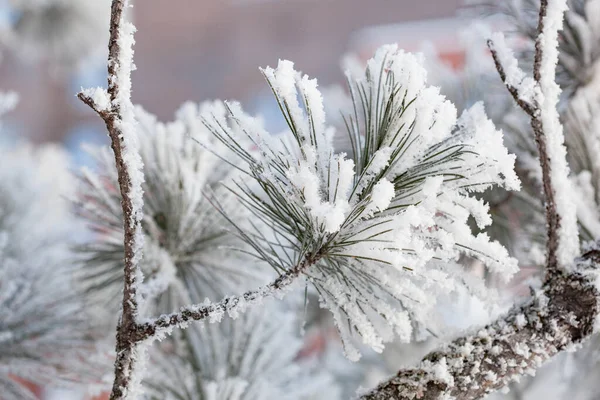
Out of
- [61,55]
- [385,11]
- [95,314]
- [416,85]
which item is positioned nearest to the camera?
[416,85]

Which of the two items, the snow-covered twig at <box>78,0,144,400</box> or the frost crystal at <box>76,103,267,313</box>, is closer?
the snow-covered twig at <box>78,0,144,400</box>

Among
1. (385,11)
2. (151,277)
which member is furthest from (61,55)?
(385,11)

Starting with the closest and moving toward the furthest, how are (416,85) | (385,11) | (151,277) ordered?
(416,85)
(151,277)
(385,11)

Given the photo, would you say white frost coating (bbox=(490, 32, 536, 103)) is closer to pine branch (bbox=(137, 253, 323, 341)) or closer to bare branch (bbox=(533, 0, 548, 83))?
bare branch (bbox=(533, 0, 548, 83))

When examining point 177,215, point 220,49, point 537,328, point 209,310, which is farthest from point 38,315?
point 220,49

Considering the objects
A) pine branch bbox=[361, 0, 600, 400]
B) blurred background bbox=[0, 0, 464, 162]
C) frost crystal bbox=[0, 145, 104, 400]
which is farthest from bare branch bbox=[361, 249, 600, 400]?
blurred background bbox=[0, 0, 464, 162]

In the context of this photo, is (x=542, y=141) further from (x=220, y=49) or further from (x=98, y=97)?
(x=220, y=49)

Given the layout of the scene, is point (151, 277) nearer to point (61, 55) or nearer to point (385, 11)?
point (61, 55)
